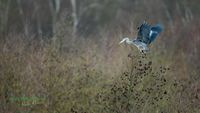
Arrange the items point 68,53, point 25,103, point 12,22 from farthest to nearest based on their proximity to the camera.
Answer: point 12,22
point 68,53
point 25,103

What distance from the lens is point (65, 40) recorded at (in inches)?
834

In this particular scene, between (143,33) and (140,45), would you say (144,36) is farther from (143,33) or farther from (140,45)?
(140,45)

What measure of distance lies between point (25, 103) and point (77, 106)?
138 centimetres

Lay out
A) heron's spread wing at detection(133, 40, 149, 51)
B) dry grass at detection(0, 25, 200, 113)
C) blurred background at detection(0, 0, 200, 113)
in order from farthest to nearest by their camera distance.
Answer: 1. blurred background at detection(0, 0, 200, 113)
2. heron's spread wing at detection(133, 40, 149, 51)
3. dry grass at detection(0, 25, 200, 113)

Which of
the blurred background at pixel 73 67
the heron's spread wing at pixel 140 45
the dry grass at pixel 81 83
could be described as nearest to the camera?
the dry grass at pixel 81 83

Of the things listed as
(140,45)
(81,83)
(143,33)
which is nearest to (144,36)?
(143,33)

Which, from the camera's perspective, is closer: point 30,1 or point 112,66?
point 112,66

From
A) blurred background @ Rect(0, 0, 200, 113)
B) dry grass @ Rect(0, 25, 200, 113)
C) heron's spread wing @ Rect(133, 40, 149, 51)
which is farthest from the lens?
blurred background @ Rect(0, 0, 200, 113)

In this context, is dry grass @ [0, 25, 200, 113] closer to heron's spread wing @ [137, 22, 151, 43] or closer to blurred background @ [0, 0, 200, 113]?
blurred background @ [0, 0, 200, 113]

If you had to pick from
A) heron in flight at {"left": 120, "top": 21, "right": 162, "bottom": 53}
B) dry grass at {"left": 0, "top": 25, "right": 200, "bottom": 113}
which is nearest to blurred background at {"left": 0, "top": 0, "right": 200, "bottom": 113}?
dry grass at {"left": 0, "top": 25, "right": 200, "bottom": 113}

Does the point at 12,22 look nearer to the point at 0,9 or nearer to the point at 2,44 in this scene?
the point at 0,9

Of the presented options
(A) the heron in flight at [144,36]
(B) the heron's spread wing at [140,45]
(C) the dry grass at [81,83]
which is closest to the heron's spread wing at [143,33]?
(A) the heron in flight at [144,36]

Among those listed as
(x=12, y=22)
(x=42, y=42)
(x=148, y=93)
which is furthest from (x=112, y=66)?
(x=12, y=22)

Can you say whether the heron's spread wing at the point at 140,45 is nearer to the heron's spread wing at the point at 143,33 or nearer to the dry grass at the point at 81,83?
the heron's spread wing at the point at 143,33
